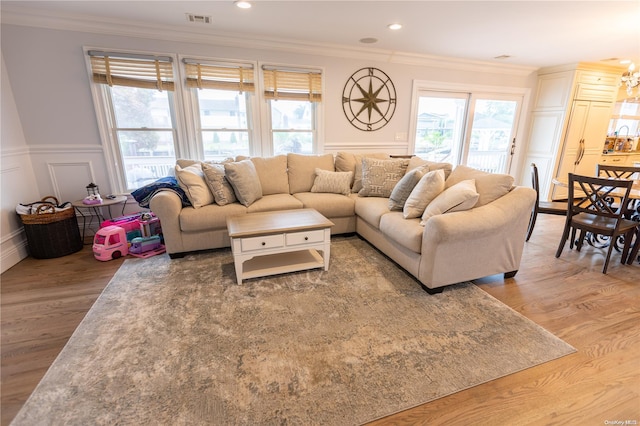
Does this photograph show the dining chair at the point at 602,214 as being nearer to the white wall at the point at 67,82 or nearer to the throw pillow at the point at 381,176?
the throw pillow at the point at 381,176

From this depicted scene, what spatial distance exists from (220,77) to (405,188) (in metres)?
2.77

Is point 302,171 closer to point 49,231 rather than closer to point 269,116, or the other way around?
point 269,116

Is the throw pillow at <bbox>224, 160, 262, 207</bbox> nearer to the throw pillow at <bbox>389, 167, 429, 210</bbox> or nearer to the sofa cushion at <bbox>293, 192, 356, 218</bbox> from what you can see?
the sofa cushion at <bbox>293, 192, 356, 218</bbox>

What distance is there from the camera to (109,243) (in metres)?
2.93

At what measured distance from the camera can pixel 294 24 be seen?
10.7 ft

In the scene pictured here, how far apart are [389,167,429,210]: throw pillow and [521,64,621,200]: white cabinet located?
411cm

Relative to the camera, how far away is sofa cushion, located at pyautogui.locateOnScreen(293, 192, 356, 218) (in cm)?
335

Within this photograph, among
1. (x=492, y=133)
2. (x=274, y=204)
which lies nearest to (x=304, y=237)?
(x=274, y=204)

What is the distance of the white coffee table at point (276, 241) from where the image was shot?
241cm

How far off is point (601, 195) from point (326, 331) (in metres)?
2.93

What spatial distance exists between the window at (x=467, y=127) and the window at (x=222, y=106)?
2.80 metres

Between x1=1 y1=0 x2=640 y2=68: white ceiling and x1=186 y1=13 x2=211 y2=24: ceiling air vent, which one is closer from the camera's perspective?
x1=1 y1=0 x2=640 y2=68: white ceiling

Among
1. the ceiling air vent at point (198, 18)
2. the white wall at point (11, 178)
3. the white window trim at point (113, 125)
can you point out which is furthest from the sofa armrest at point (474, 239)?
the white wall at point (11, 178)


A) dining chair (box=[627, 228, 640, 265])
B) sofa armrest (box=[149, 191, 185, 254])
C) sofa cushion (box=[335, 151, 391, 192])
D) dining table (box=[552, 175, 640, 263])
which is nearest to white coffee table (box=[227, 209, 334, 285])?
sofa armrest (box=[149, 191, 185, 254])
